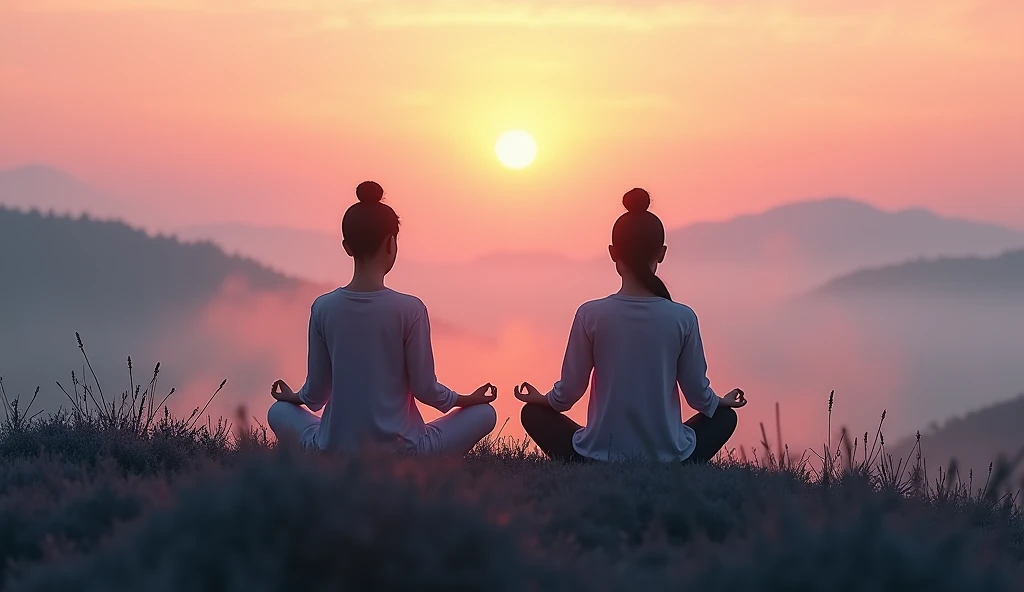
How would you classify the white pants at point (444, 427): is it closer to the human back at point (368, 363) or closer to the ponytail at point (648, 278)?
the human back at point (368, 363)

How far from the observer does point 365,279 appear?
7930mm

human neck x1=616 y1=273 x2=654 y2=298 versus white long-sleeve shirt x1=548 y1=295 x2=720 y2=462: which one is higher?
human neck x1=616 y1=273 x2=654 y2=298

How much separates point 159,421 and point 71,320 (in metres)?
125

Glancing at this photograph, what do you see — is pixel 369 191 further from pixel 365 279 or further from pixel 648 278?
pixel 648 278

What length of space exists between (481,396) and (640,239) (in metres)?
1.77

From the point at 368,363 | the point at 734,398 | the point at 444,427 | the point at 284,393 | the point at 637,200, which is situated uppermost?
the point at 637,200

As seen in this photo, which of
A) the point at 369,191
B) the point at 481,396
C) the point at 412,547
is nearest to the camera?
the point at 412,547

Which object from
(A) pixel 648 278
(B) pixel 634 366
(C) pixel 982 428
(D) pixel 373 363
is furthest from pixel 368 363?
(C) pixel 982 428

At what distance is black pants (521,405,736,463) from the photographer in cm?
860

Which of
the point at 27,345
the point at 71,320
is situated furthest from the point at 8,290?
the point at 71,320

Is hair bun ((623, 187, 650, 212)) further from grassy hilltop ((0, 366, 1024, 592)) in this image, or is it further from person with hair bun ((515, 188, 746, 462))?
grassy hilltop ((0, 366, 1024, 592))

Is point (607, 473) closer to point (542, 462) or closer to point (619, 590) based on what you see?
point (542, 462)

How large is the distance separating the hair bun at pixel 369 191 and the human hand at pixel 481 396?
170 centimetres

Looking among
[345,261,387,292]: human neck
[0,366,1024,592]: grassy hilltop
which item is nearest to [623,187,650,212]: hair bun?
[345,261,387,292]: human neck
